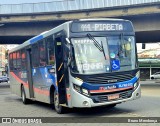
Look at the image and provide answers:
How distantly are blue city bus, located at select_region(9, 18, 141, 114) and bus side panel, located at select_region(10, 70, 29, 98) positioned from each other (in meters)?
5.05

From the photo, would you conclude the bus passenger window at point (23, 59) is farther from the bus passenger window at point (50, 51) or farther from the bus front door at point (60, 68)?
the bus front door at point (60, 68)

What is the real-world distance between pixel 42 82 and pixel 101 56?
400cm

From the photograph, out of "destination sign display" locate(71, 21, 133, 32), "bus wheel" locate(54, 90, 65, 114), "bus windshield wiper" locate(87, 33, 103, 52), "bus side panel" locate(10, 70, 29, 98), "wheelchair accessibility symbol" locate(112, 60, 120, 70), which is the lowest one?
"bus side panel" locate(10, 70, 29, 98)

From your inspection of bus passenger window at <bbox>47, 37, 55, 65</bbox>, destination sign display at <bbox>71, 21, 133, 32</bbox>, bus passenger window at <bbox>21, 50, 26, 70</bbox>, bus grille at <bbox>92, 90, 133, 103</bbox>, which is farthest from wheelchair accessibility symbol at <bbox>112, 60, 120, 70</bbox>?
bus passenger window at <bbox>21, 50, 26, 70</bbox>

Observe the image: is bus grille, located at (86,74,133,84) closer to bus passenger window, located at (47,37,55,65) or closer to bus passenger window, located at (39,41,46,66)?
bus passenger window, located at (47,37,55,65)

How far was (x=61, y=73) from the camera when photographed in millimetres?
12719

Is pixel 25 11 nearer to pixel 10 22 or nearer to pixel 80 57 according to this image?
pixel 10 22

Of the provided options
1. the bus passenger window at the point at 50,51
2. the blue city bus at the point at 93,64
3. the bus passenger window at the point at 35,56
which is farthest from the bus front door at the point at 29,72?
the blue city bus at the point at 93,64

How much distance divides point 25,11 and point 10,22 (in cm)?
194

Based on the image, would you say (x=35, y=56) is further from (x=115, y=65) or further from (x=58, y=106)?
(x=115, y=65)

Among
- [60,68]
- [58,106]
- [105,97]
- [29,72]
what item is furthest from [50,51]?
[29,72]

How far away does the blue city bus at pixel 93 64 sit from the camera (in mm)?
11500

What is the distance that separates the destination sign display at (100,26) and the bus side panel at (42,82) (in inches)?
88.9

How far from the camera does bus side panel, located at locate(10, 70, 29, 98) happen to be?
59.8 feet
